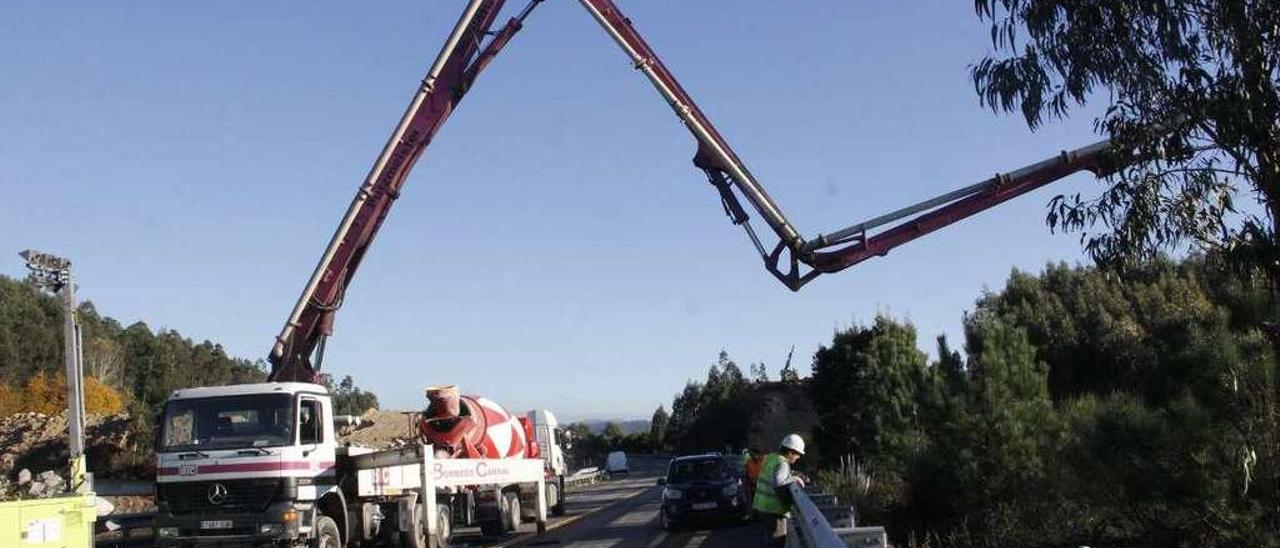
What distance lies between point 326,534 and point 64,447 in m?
31.9

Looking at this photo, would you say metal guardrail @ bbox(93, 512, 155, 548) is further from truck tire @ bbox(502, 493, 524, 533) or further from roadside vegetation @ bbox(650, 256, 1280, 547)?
roadside vegetation @ bbox(650, 256, 1280, 547)

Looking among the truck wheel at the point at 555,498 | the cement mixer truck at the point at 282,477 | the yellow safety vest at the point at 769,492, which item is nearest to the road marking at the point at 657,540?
the cement mixer truck at the point at 282,477

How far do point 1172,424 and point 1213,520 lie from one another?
1211 mm

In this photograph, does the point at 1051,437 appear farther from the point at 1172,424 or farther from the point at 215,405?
the point at 215,405

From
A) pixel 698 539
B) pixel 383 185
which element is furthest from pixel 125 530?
pixel 698 539

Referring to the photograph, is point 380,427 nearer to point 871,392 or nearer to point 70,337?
point 70,337

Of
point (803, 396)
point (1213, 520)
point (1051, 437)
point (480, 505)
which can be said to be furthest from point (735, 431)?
point (1213, 520)

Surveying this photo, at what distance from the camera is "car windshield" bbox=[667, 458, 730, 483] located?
80.7 feet

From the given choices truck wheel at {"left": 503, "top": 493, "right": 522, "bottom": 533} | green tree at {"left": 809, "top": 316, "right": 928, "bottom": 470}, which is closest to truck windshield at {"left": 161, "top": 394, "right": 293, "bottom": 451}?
truck wheel at {"left": 503, "top": 493, "right": 522, "bottom": 533}

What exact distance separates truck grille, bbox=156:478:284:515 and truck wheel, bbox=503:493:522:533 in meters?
8.56

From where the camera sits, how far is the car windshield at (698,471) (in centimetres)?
2459

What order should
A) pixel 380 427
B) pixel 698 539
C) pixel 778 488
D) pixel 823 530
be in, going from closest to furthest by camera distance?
pixel 823 530 → pixel 778 488 → pixel 698 539 → pixel 380 427

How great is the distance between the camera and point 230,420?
56.6ft

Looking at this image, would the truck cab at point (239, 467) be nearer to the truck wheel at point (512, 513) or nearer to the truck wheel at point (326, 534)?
the truck wheel at point (326, 534)
